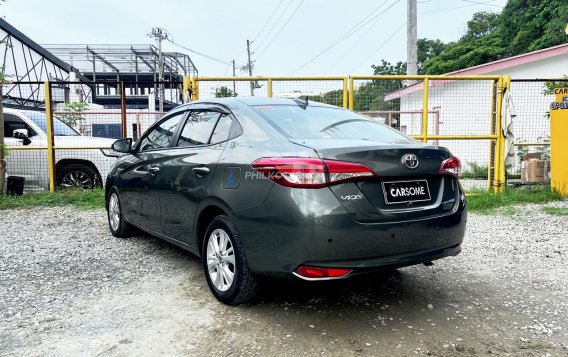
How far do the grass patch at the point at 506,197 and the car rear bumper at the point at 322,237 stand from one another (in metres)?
4.87

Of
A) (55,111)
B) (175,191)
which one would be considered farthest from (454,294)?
(55,111)

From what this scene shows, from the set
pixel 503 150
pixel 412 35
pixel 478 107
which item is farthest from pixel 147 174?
pixel 412 35

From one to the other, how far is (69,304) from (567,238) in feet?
18.2

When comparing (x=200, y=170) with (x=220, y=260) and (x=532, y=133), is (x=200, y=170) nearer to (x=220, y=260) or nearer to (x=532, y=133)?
(x=220, y=260)

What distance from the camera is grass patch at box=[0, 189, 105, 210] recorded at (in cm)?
820

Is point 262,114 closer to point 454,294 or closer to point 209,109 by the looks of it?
point 209,109

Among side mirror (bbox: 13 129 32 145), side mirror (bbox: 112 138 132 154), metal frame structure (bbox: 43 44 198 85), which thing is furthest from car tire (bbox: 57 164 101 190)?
metal frame structure (bbox: 43 44 198 85)

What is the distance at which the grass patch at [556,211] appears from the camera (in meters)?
6.93

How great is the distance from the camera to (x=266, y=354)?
2.75m

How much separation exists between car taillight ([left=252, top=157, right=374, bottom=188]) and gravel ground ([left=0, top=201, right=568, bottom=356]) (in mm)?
1014

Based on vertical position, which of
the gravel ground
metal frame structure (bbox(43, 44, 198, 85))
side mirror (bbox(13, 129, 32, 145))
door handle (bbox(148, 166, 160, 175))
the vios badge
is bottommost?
the gravel ground

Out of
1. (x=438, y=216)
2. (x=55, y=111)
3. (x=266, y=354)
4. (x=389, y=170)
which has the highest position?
(x=55, y=111)

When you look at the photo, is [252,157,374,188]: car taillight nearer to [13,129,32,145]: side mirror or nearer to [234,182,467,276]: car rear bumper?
[234,182,467,276]: car rear bumper

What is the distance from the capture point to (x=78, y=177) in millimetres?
9273
